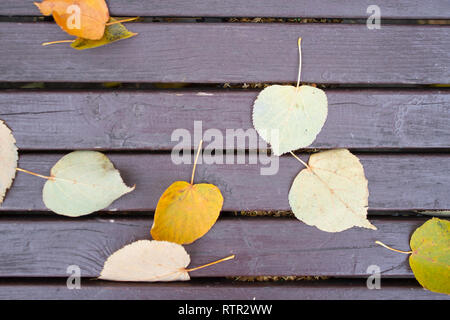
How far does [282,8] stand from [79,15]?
0.36m

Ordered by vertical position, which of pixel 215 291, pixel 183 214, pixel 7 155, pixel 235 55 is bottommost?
pixel 215 291

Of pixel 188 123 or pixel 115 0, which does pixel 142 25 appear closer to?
pixel 115 0

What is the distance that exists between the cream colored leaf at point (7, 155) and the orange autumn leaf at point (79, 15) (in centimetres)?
23

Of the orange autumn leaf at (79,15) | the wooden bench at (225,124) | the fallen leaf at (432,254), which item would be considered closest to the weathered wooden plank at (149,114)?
the wooden bench at (225,124)

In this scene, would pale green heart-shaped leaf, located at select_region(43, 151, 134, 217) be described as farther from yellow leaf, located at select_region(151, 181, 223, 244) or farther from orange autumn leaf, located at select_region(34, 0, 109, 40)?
orange autumn leaf, located at select_region(34, 0, 109, 40)

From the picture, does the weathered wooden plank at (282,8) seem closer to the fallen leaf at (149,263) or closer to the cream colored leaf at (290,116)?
the cream colored leaf at (290,116)

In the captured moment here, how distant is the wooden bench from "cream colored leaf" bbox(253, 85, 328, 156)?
0.10ft

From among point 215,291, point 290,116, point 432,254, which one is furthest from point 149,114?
point 432,254

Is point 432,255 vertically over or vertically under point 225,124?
under

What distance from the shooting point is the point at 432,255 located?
26.1 inches

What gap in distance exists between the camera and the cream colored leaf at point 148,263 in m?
0.64

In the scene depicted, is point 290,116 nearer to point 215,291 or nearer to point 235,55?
point 235,55
